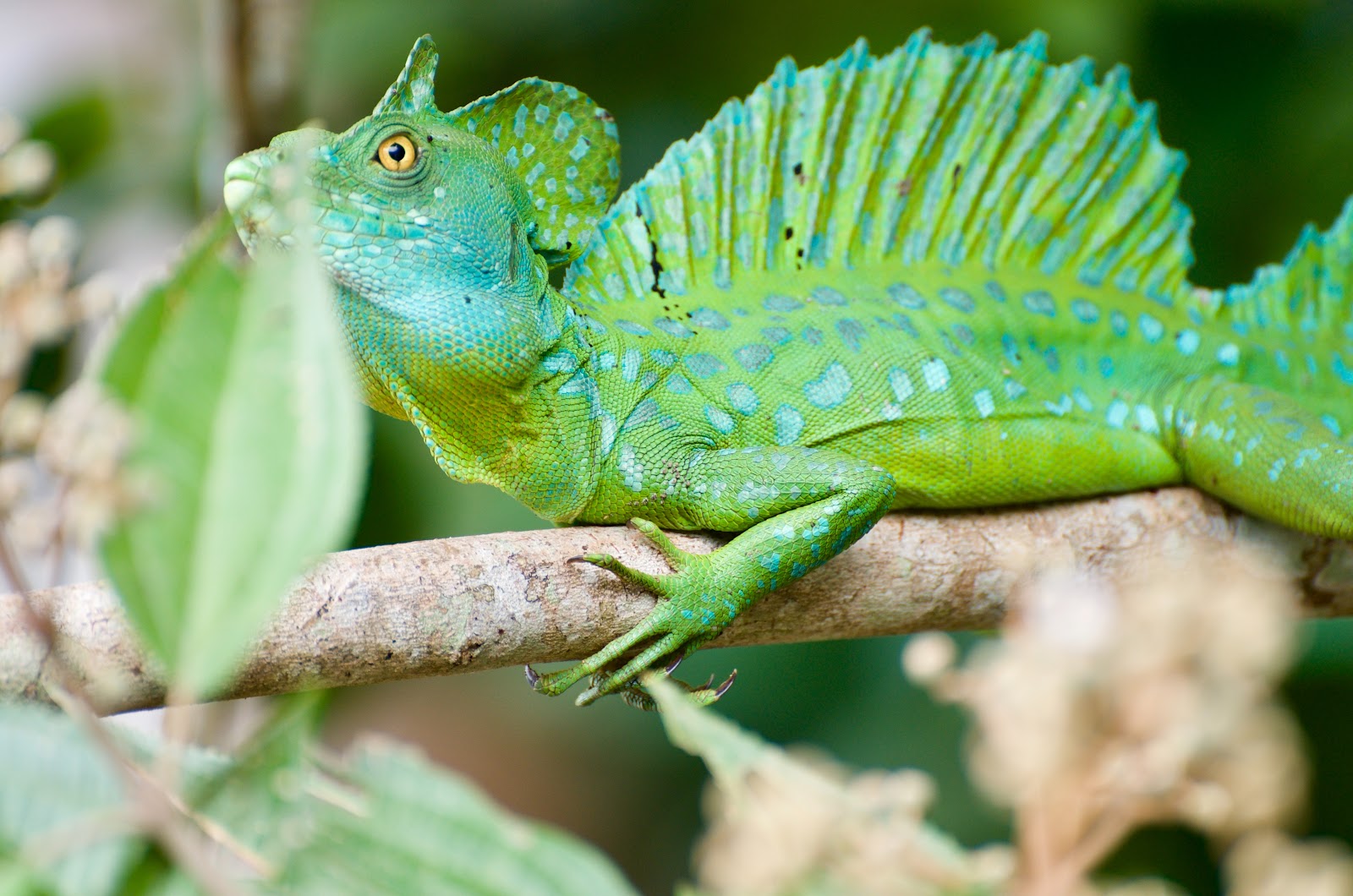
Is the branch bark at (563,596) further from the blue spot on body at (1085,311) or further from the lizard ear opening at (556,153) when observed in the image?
the lizard ear opening at (556,153)

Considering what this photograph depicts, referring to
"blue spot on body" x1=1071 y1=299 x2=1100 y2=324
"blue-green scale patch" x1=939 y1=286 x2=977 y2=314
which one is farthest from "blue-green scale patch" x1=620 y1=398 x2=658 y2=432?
"blue spot on body" x1=1071 y1=299 x2=1100 y2=324

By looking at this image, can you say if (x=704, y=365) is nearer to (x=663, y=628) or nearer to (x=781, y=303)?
(x=781, y=303)

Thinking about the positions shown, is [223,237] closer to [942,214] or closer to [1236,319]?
[942,214]

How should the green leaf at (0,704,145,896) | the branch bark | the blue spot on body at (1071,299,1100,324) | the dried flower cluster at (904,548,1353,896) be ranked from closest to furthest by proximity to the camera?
the dried flower cluster at (904,548,1353,896), the green leaf at (0,704,145,896), the branch bark, the blue spot on body at (1071,299,1100,324)

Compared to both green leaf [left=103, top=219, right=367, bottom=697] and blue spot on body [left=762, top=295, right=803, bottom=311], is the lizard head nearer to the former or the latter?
blue spot on body [left=762, top=295, right=803, bottom=311]

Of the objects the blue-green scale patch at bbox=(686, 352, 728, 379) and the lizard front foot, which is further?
the blue-green scale patch at bbox=(686, 352, 728, 379)

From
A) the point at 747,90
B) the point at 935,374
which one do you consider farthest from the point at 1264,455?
the point at 747,90

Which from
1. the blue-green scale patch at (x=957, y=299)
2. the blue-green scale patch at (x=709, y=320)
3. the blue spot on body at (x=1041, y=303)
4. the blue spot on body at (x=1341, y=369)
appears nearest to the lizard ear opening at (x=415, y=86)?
the blue-green scale patch at (x=709, y=320)

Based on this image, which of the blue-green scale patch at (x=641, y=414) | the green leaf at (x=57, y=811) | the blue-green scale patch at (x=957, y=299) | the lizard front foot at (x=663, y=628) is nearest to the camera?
the green leaf at (x=57, y=811)
